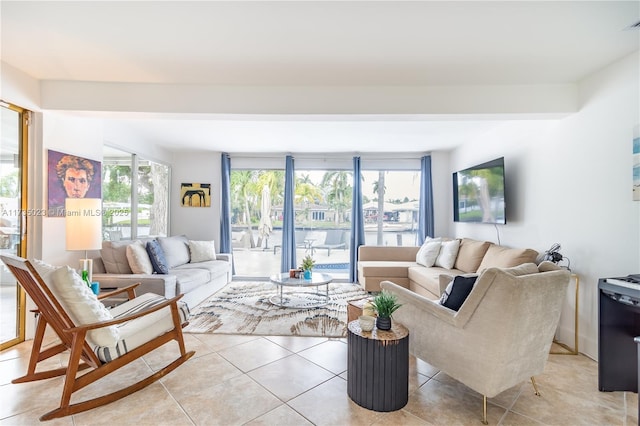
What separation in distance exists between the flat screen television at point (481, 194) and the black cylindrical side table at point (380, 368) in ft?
8.51

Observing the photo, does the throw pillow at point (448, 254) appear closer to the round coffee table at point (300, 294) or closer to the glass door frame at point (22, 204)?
the round coffee table at point (300, 294)

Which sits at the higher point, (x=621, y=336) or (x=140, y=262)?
(x=140, y=262)

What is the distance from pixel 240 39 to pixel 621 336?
11.3 feet

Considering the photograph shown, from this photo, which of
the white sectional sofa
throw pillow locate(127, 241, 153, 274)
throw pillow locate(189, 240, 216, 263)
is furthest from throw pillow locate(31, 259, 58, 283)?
throw pillow locate(189, 240, 216, 263)

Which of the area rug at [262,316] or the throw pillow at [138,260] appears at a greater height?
the throw pillow at [138,260]

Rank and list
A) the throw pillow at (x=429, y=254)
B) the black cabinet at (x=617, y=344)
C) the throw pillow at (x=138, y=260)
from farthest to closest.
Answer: the throw pillow at (x=429, y=254) < the throw pillow at (x=138, y=260) < the black cabinet at (x=617, y=344)

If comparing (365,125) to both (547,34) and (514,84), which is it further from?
(547,34)

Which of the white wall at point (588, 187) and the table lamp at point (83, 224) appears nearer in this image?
the white wall at point (588, 187)

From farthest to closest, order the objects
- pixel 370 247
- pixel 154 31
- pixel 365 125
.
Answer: pixel 370 247, pixel 365 125, pixel 154 31

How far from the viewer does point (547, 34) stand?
2.03m

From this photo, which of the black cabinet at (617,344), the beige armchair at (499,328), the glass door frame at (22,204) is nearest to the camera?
the beige armchair at (499,328)

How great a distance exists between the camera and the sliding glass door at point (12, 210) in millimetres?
2695

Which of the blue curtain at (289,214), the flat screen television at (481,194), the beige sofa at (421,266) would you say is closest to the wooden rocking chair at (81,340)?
the beige sofa at (421,266)

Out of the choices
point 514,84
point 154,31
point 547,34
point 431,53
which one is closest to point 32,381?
point 154,31
